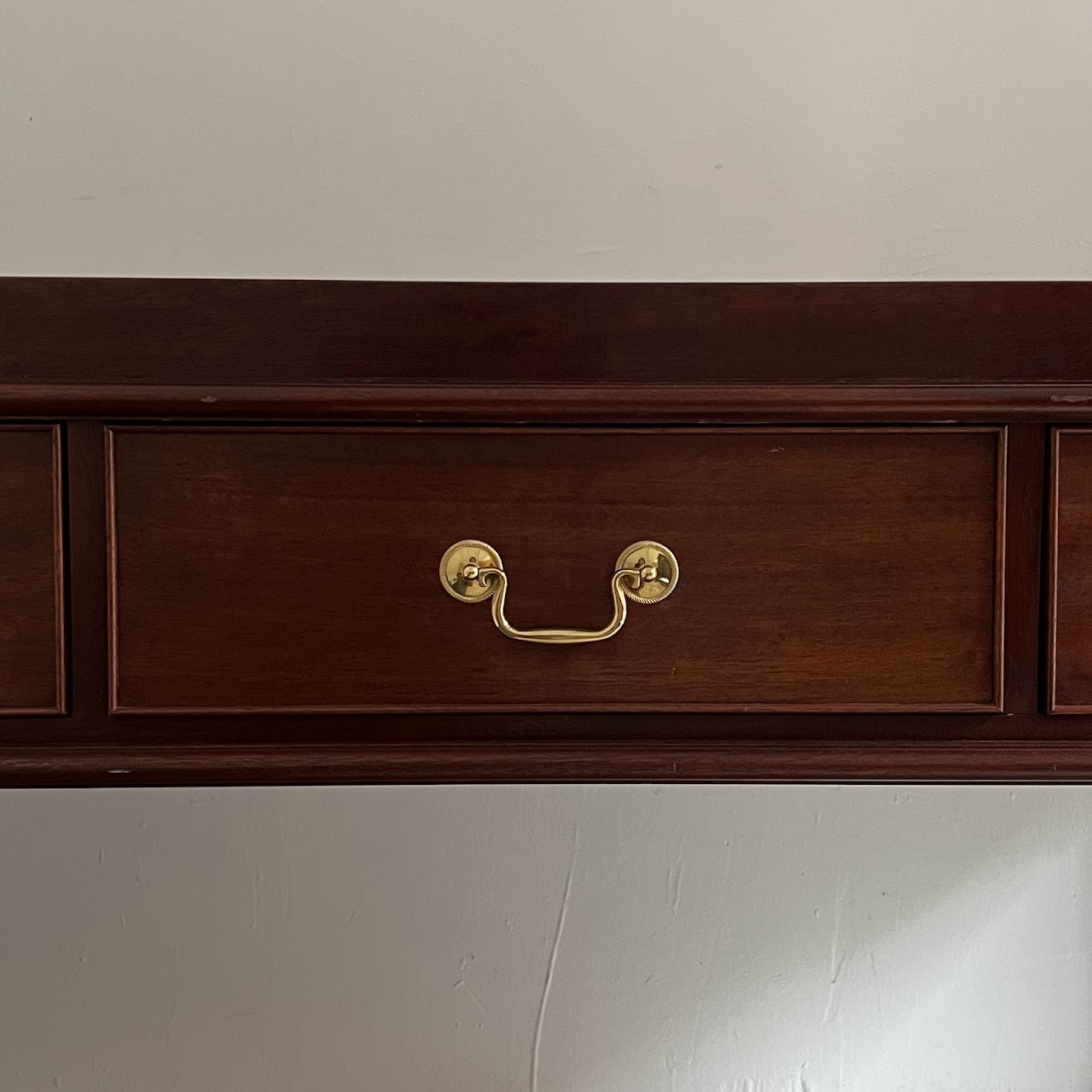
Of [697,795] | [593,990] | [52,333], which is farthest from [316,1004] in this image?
[52,333]

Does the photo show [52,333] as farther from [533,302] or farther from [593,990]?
[593,990]

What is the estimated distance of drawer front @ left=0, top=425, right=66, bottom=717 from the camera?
0.40 meters

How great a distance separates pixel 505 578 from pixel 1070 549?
21cm

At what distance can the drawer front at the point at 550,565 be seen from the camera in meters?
0.41

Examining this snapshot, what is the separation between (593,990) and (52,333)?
0.60m

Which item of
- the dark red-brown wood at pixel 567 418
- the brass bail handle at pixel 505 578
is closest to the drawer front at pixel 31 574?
the dark red-brown wood at pixel 567 418

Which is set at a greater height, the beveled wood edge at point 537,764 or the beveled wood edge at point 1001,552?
the beveled wood edge at point 1001,552

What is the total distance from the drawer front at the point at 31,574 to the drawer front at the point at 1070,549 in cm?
37

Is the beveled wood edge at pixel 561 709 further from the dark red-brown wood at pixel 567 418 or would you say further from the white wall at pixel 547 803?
the white wall at pixel 547 803

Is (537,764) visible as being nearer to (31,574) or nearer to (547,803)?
(31,574)

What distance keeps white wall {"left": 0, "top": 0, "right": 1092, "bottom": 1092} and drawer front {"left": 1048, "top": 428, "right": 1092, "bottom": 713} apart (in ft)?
1.34

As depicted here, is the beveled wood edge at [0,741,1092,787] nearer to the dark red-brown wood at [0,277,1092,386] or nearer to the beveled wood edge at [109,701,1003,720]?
the beveled wood edge at [109,701,1003,720]

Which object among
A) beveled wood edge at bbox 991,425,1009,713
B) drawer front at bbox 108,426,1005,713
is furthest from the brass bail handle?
beveled wood edge at bbox 991,425,1009,713

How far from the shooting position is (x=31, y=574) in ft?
1.33
